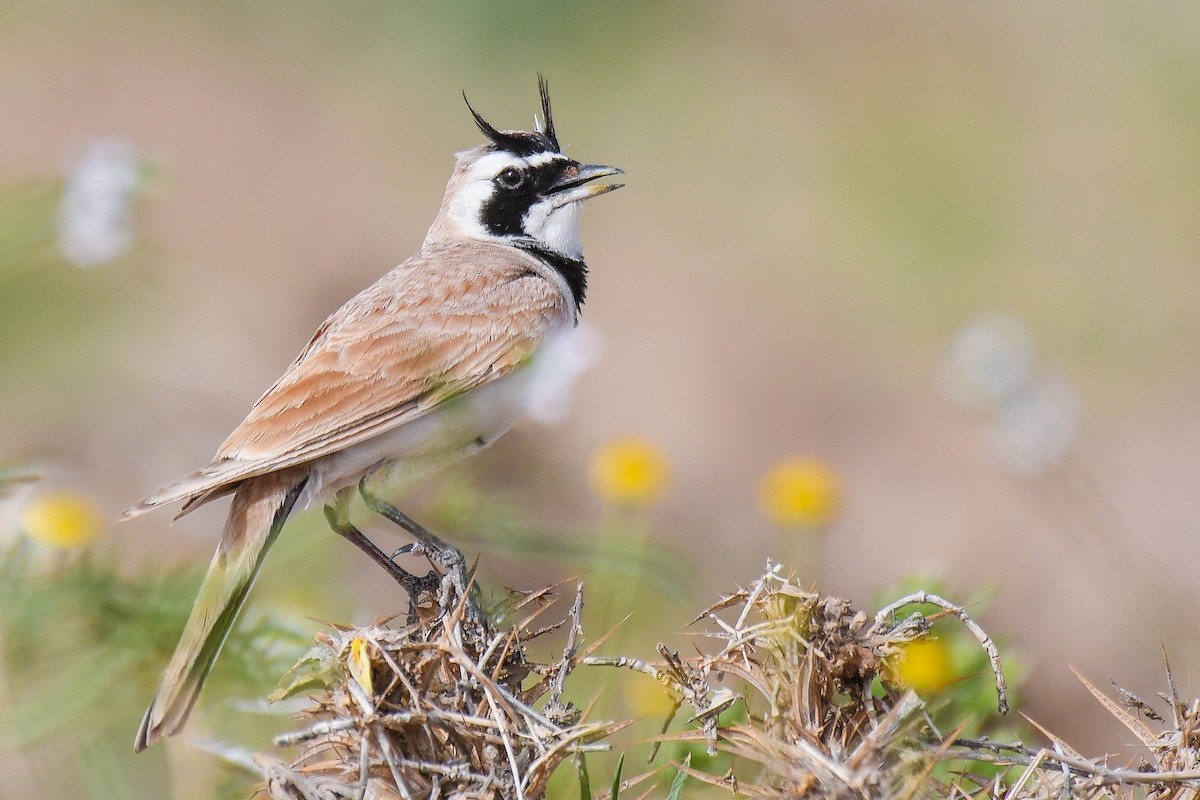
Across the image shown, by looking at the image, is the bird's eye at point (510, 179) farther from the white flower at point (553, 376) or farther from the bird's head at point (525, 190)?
the white flower at point (553, 376)

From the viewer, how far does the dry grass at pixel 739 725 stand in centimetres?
154

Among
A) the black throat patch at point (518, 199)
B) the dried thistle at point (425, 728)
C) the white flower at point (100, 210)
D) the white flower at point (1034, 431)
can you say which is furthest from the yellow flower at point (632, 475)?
the dried thistle at point (425, 728)

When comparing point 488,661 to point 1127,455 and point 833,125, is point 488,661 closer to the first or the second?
point 1127,455

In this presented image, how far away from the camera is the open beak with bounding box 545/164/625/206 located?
4.58 metres

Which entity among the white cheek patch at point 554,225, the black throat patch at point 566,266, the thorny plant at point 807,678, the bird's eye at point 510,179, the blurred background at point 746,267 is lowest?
the blurred background at point 746,267

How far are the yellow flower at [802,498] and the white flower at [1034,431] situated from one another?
2.95 feet

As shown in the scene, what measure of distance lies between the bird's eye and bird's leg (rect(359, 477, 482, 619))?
139 centimetres

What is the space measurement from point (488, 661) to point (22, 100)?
1024cm

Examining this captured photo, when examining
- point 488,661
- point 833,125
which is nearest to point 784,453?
point 833,125

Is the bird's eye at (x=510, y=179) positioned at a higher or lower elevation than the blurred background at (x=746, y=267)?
higher

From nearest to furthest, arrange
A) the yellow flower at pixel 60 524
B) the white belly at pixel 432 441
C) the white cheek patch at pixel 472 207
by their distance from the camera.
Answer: the yellow flower at pixel 60 524 < the white belly at pixel 432 441 < the white cheek patch at pixel 472 207

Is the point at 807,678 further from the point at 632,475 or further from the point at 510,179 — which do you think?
the point at 510,179

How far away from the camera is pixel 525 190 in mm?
4688

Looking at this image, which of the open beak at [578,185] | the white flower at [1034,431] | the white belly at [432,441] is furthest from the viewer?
the white flower at [1034,431]
